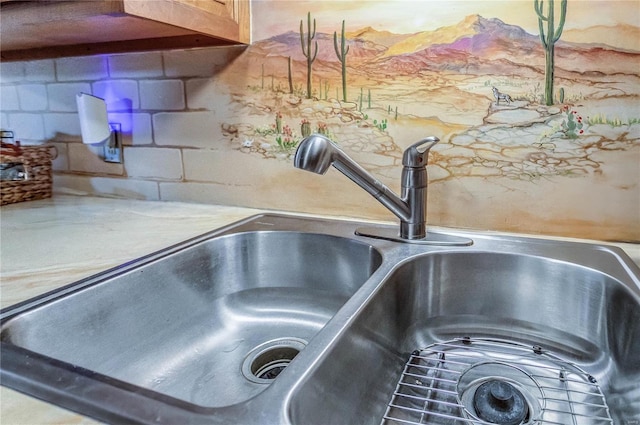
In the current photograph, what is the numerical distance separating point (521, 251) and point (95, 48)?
125 cm

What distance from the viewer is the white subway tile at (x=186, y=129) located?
3.89 ft

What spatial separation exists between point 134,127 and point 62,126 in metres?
0.33

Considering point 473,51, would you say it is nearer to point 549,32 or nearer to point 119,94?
point 549,32

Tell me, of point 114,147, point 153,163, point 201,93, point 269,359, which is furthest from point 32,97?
point 269,359

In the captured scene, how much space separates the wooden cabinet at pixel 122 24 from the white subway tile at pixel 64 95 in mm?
125

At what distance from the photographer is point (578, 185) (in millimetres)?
877

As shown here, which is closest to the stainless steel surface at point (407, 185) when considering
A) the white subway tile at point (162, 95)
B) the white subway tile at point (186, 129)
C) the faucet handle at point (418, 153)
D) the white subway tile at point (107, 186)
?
the faucet handle at point (418, 153)

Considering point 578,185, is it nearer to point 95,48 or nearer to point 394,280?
point 394,280

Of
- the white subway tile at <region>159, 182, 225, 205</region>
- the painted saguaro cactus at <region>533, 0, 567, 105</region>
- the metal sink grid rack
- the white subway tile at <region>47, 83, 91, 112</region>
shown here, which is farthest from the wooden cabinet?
the metal sink grid rack

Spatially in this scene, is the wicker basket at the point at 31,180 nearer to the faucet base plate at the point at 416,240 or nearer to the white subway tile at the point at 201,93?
the white subway tile at the point at 201,93

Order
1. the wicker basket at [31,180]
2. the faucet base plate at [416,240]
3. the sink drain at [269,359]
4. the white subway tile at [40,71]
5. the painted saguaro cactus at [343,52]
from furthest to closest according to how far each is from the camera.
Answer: the white subway tile at [40,71] < the wicker basket at [31,180] < the painted saguaro cactus at [343,52] < the faucet base plate at [416,240] < the sink drain at [269,359]

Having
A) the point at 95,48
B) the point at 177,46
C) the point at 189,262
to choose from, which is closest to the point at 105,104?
the point at 95,48

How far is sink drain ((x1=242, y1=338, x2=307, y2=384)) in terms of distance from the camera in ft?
2.47

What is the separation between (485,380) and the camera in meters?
0.67
